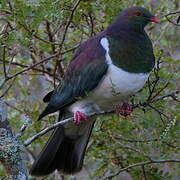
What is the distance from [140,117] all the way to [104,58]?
679 mm

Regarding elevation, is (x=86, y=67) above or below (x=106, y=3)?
below

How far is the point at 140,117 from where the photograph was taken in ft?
13.5

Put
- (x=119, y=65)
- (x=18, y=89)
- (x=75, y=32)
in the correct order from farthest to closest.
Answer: (x=18, y=89) → (x=75, y=32) → (x=119, y=65)

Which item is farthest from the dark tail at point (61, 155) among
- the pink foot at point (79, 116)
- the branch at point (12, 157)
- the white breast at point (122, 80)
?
the branch at point (12, 157)

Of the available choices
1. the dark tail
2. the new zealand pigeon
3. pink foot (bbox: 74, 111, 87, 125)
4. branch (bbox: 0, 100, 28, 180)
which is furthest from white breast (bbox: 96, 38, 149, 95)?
branch (bbox: 0, 100, 28, 180)

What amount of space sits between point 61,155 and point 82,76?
0.79 metres

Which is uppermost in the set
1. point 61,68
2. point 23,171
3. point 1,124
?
point 1,124

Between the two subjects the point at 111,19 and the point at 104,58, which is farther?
the point at 111,19

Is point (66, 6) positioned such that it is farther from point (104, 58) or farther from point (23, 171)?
point (23, 171)

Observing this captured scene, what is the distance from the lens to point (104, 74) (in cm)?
366

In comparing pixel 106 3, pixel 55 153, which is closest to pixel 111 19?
pixel 106 3

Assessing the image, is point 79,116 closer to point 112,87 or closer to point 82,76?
point 82,76

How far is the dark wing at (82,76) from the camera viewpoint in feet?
12.2

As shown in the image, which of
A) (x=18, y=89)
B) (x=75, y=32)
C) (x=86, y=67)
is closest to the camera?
(x=86, y=67)
